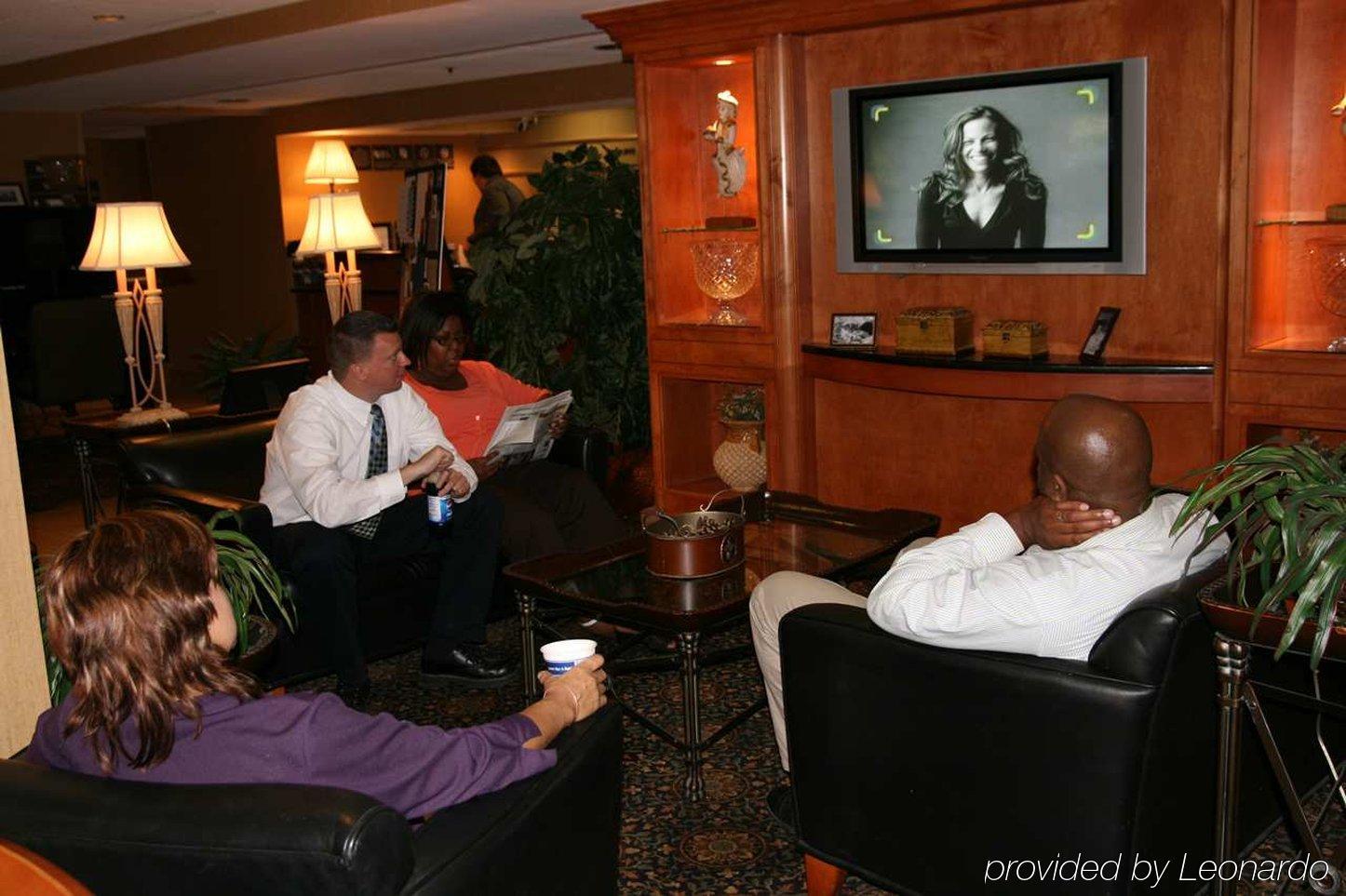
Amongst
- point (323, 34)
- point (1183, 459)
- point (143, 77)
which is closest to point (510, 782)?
point (1183, 459)

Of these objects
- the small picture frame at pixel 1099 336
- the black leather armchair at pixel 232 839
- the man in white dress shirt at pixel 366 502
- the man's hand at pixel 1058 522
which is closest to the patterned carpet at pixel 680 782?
the man in white dress shirt at pixel 366 502

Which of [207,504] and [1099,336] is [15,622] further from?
[1099,336]

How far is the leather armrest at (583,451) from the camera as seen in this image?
4688mm

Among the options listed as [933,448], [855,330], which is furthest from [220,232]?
[933,448]

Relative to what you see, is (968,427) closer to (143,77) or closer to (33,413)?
(143,77)

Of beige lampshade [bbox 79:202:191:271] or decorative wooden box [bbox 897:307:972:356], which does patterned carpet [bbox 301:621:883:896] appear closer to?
decorative wooden box [bbox 897:307:972:356]

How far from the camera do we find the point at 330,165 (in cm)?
981

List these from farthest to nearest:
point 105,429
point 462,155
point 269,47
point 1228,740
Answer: point 462,155 < point 269,47 < point 105,429 < point 1228,740

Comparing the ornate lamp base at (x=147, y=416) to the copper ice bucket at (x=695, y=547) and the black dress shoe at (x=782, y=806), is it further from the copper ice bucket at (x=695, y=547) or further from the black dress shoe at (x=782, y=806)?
the black dress shoe at (x=782, y=806)

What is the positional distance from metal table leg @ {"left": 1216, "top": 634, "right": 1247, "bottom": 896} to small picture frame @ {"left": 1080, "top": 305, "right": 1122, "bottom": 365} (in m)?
2.34

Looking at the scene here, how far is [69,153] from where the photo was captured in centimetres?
1002

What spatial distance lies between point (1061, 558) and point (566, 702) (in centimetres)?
89

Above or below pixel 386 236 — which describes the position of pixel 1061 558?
below

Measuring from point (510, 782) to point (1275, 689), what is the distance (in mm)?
1341
